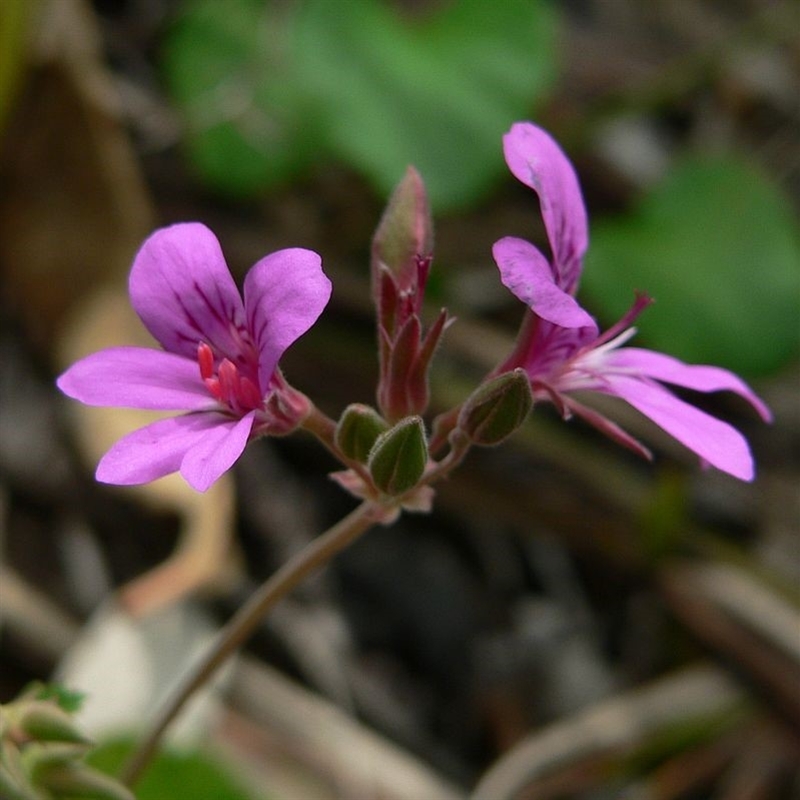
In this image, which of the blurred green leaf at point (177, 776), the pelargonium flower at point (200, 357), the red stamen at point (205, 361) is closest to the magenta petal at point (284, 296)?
the pelargonium flower at point (200, 357)

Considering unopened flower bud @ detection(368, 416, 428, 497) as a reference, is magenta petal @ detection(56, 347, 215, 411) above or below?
below

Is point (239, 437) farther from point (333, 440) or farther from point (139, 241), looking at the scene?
point (139, 241)

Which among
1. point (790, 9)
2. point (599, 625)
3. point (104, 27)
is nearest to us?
point (599, 625)

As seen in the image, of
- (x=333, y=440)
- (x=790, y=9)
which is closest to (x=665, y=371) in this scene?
(x=333, y=440)

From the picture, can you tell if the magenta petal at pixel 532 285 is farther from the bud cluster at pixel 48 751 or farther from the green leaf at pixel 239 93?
the green leaf at pixel 239 93

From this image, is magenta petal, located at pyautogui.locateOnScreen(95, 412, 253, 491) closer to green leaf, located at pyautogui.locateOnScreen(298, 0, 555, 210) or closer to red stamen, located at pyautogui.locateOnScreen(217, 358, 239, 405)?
red stamen, located at pyautogui.locateOnScreen(217, 358, 239, 405)

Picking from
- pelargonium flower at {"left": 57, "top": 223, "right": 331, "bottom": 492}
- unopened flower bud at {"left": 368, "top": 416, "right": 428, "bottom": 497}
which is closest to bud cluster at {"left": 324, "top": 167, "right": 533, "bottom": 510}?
unopened flower bud at {"left": 368, "top": 416, "right": 428, "bottom": 497}
